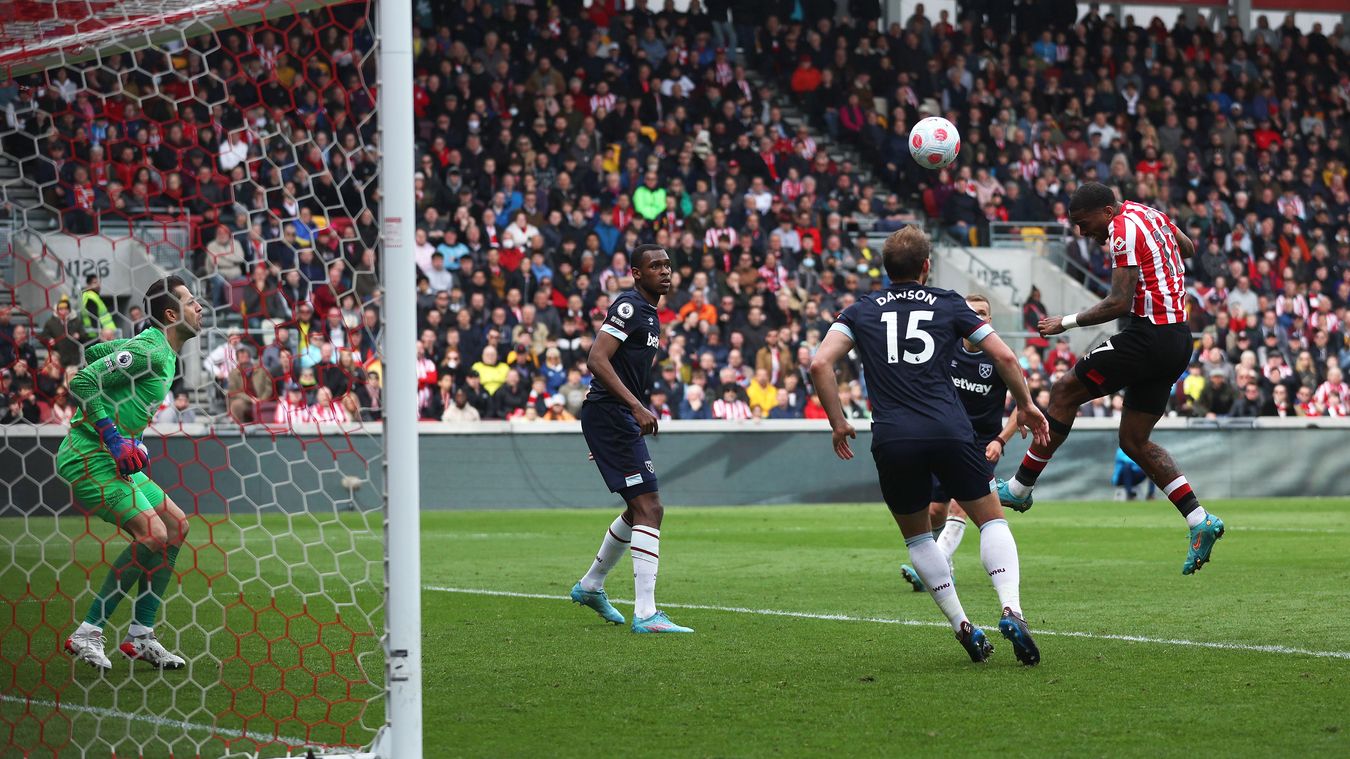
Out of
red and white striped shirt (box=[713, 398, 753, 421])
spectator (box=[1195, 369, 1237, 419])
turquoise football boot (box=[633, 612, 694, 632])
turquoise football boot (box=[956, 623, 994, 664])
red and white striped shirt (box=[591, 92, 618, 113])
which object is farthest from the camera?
red and white striped shirt (box=[591, 92, 618, 113])

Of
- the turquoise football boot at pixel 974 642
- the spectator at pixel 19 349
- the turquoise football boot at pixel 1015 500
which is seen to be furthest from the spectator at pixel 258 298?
the turquoise football boot at pixel 974 642

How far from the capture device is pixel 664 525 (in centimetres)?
1741

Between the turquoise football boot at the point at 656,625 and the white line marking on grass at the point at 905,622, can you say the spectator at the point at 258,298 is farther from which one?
the turquoise football boot at the point at 656,625

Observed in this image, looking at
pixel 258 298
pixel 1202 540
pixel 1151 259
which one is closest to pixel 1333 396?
pixel 1202 540

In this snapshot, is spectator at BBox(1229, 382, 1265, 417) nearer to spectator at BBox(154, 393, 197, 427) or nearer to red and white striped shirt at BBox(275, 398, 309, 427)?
red and white striped shirt at BBox(275, 398, 309, 427)

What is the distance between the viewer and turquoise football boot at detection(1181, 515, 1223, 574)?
9.34 m

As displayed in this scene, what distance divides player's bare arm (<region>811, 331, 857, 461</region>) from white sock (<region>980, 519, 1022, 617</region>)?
740mm

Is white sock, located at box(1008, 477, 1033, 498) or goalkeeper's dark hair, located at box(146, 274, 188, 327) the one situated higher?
goalkeeper's dark hair, located at box(146, 274, 188, 327)

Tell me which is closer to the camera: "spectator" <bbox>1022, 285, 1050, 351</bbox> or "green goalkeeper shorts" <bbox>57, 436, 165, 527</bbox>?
"green goalkeeper shorts" <bbox>57, 436, 165, 527</bbox>

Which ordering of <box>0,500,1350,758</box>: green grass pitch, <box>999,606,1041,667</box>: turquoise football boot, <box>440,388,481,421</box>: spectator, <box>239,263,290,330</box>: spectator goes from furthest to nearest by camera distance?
<box>440,388,481,421</box>: spectator → <box>239,263,290,330</box>: spectator → <box>999,606,1041,667</box>: turquoise football boot → <box>0,500,1350,758</box>: green grass pitch

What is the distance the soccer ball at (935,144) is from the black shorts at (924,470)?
377 cm

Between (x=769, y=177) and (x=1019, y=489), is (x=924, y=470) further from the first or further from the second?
(x=769, y=177)

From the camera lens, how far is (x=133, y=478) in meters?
7.78

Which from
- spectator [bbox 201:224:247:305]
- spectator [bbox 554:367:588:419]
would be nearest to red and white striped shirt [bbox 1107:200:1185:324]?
spectator [bbox 201:224:247:305]
